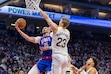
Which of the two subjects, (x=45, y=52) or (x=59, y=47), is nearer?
(x=59, y=47)

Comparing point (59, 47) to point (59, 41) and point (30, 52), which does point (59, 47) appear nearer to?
point (59, 41)

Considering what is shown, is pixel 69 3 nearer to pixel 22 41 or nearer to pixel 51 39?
pixel 22 41

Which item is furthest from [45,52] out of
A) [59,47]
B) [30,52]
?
[30,52]

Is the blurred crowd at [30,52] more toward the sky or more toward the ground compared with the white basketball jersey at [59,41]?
more toward the ground

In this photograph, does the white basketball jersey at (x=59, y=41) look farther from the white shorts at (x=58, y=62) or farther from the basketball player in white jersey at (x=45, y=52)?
the basketball player in white jersey at (x=45, y=52)

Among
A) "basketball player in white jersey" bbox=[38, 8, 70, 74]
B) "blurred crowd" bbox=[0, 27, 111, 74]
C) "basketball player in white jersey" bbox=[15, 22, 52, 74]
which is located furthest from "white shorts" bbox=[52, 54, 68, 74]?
"blurred crowd" bbox=[0, 27, 111, 74]

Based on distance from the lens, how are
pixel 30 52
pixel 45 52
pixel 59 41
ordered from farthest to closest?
pixel 30 52
pixel 45 52
pixel 59 41

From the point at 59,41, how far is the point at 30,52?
12354 millimetres

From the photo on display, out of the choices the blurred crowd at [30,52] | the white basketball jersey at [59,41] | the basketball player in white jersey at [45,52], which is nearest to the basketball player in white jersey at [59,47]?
the white basketball jersey at [59,41]

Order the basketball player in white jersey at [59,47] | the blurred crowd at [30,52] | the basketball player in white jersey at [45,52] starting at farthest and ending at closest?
the blurred crowd at [30,52] < the basketball player in white jersey at [45,52] < the basketball player in white jersey at [59,47]

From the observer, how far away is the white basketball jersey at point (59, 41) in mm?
6501

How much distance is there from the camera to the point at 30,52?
738 inches

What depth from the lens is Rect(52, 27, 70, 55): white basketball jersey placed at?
6501 mm

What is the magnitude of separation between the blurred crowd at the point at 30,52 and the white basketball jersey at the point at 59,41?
6496mm
